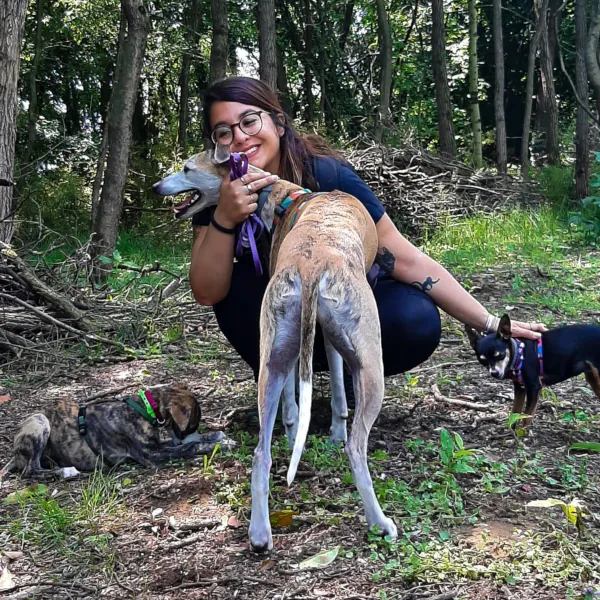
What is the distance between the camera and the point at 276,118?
3199 mm

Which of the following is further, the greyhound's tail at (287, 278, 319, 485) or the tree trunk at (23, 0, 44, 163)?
the tree trunk at (23, 0, 44, 163)

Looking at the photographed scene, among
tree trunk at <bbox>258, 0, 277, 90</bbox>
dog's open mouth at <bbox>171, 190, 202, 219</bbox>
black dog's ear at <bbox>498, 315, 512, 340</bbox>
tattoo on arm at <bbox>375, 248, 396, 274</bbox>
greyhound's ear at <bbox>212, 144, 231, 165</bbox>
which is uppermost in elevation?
tree trunk at <bbox>258, 0, 277, 90</bbox>

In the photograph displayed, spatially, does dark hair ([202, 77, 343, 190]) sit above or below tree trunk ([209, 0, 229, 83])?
below

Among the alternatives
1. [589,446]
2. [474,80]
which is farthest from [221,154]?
[474,80]

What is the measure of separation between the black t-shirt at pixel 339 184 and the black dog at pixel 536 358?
925 millimetres

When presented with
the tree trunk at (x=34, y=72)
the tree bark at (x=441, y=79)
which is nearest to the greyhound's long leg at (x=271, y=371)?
the tree bark at (x=441, y=79)

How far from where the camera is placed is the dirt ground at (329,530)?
6.64 feet

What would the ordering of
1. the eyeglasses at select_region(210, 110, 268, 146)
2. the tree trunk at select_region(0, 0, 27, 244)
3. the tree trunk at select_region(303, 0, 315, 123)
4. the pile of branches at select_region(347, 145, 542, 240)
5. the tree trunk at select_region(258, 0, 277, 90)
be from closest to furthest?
the eyeglasses at select_region(210, 110, 268, 146) → the tree trunk at select_region(0, 0, 27, 244) → the tree trunk at select_region(258, 0, 277, 90) → the pile of branches at select_region(347, 145, 542, 240) → the tree trunk at select_region(303, 0, 315, 123)

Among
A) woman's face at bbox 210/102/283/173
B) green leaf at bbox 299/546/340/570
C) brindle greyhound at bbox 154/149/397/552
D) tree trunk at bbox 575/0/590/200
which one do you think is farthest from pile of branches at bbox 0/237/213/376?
tree trunk at bbox 575/0/590/200

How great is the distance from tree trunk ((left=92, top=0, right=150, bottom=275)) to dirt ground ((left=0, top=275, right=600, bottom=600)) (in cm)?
336

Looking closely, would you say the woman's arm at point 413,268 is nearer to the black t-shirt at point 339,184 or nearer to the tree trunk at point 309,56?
the black t-shirt at point 339,184

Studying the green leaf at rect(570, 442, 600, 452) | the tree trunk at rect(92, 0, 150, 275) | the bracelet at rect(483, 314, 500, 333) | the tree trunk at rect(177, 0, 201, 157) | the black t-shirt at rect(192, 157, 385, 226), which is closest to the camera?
the green leaf at rect(570, 442, 600, 452)

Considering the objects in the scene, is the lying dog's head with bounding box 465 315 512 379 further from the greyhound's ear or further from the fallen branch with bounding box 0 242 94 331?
the fallen branch with bounding box 0 242 94 331

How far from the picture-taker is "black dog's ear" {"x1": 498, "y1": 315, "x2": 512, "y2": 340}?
136 inches
